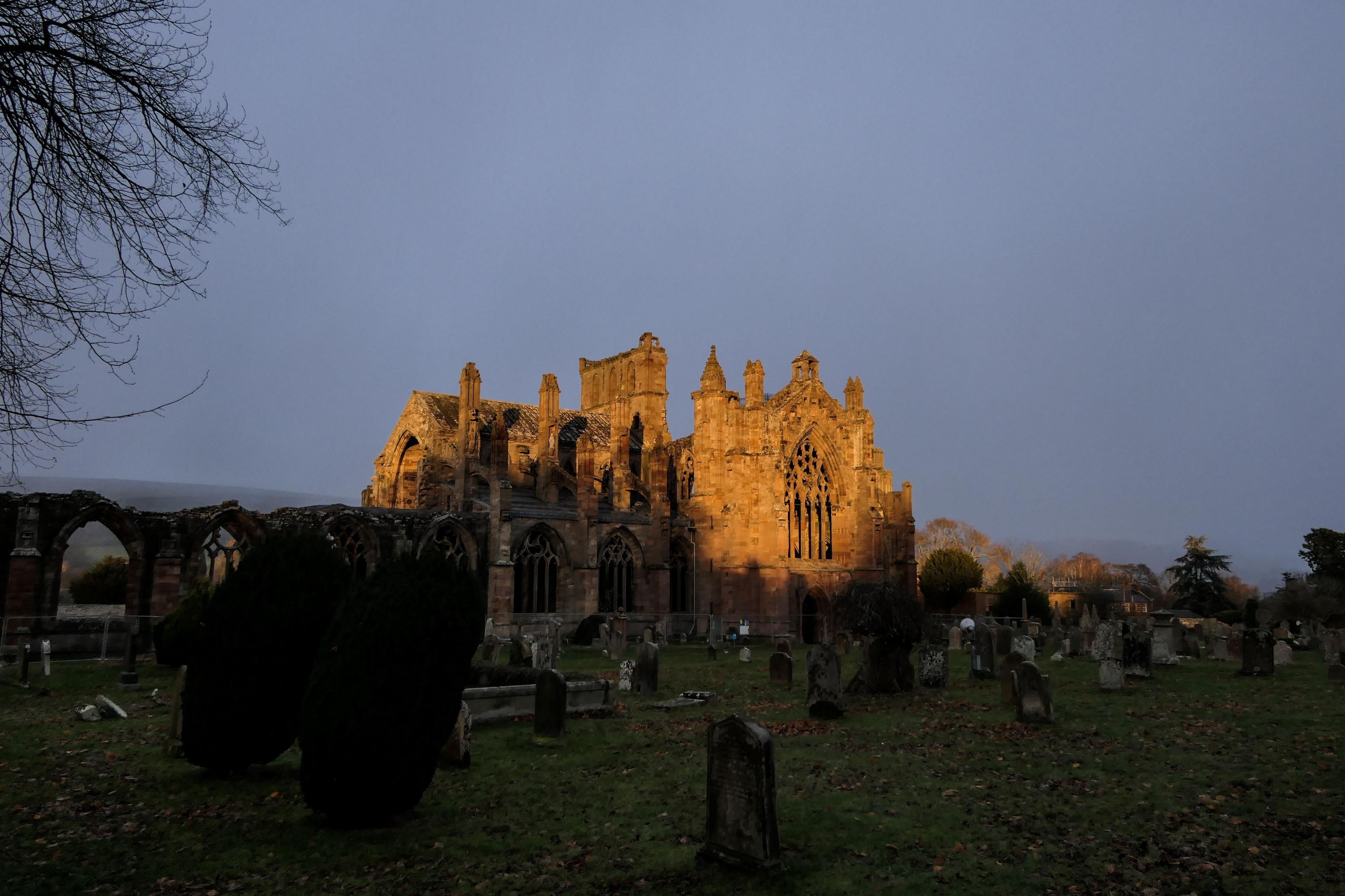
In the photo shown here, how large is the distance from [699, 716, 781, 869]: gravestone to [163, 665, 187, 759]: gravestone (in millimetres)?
7558

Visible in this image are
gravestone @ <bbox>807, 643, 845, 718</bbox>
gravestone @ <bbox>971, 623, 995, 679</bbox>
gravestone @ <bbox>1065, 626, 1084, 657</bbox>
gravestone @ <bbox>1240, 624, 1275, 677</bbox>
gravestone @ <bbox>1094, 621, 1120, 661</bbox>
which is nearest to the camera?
gravestone @ <bbox>807, 643, 845, 718</bbox>

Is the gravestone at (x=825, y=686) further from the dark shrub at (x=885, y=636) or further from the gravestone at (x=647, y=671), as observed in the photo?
the gravestone at (x=647, y=671)

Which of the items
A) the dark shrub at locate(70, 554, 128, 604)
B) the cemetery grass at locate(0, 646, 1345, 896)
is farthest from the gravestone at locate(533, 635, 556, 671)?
the dark shrub at locate(70, 554, 128, 604)

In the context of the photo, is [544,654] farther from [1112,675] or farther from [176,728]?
[1112,675]

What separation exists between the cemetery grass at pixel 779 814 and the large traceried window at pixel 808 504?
27162mm

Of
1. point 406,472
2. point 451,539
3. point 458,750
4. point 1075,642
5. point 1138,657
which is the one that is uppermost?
point 406,472

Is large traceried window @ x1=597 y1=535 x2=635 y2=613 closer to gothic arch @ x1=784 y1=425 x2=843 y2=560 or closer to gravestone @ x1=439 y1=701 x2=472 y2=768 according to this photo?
gothic arch @ x1=784 y1=425 x2=843 y2=560

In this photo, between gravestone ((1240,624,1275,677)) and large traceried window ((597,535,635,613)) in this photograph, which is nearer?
gravestone ((1240,624,1275,677))

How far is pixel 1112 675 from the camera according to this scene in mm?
16984

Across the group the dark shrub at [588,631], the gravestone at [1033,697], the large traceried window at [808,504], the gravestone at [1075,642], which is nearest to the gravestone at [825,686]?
the gravestone at [1033,697]

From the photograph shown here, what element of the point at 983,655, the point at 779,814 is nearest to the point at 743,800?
the point at 779,814

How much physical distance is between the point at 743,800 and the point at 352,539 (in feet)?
92.2

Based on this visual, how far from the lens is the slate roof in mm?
43750

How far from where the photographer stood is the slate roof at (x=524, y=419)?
4375 centimetres
